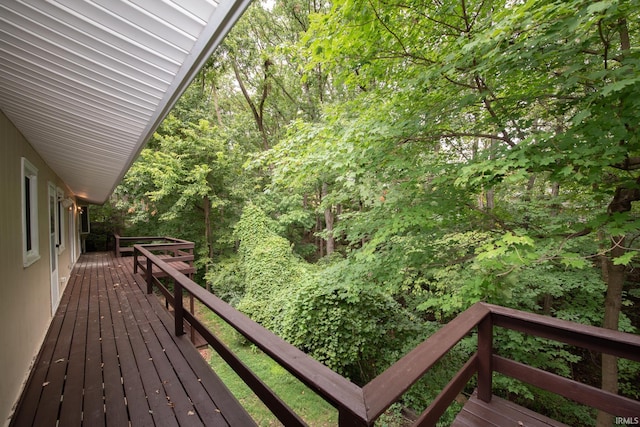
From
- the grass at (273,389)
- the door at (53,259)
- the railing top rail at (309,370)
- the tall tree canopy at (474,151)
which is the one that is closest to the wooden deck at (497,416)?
the railing top rail at (309,370)

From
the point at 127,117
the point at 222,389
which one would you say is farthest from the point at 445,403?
the point at 127,117

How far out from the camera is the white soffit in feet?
3.90

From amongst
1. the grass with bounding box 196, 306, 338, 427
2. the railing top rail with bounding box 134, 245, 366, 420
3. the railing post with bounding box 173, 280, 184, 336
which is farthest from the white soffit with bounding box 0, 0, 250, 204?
the grass with bounding box 196, 306, 338, 427

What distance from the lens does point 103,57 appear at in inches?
60.5

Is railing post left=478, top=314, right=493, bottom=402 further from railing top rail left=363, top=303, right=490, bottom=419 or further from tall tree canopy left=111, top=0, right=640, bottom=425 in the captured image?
tall tree canopy left=111, top=0, right=640, bottom=425

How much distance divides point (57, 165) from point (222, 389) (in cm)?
538

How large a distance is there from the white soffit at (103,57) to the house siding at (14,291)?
0.40m

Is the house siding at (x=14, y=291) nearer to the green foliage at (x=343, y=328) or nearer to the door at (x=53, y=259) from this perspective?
the door at (x=53, y=259)

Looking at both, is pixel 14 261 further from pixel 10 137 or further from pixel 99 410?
pixel 99 410

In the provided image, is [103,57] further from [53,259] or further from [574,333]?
[53,259]

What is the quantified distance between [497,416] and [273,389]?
15.7 ft

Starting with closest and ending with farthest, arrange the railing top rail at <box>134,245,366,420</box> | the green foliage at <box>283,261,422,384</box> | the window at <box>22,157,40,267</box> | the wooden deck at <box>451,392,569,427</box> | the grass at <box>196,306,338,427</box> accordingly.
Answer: the railing top rail at <box>134,245,366,420</box> < the wooden deck at <box>451,392,569,427</box> < the window at <box>22,157,40,267</box> < the grass at <box>196,306,338,427</box> < the green foliage at <box>283,261,422,384</box>

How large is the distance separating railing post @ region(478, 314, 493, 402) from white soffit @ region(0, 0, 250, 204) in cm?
209

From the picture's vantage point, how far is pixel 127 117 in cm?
228
